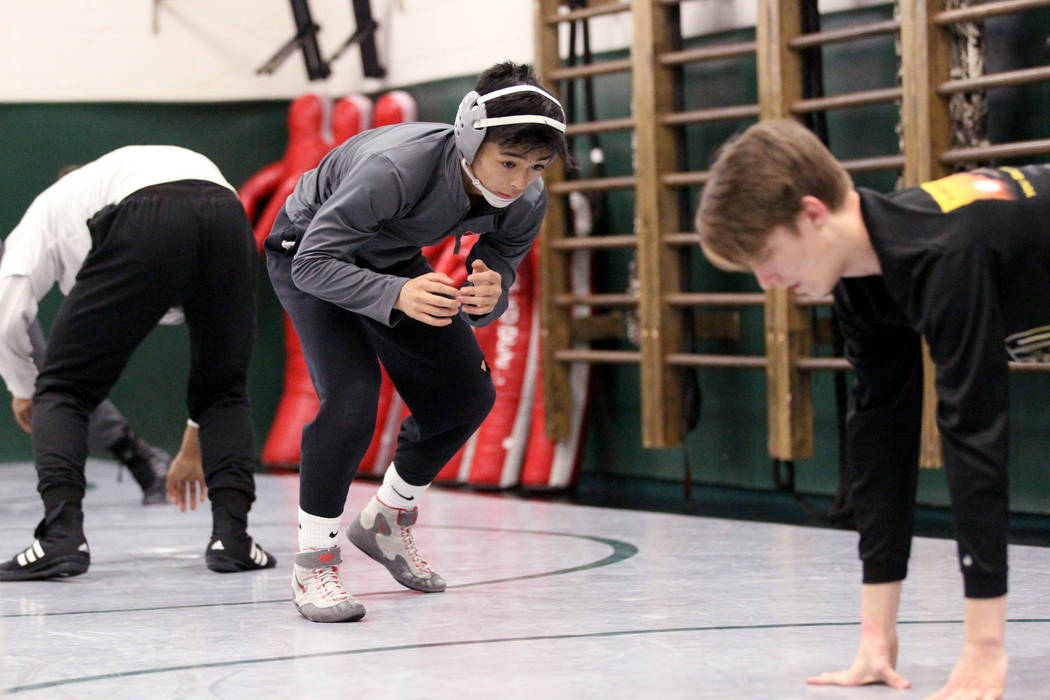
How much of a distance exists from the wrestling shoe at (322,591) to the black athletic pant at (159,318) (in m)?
0.64

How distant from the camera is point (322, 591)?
2613 mm

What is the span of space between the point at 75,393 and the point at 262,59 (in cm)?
381

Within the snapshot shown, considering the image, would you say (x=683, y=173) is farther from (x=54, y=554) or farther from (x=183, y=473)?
(x=54, y=554)

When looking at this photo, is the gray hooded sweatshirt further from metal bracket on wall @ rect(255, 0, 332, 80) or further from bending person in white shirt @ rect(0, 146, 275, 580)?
metal bracket on wall @ rect(255, 0, 332, 80)

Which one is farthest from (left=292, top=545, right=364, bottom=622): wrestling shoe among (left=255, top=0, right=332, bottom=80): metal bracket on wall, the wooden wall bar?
(left=255, top=0, right=332, bottom=80): metal bracket on wall

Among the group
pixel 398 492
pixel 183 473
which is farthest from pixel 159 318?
pixel 398 492

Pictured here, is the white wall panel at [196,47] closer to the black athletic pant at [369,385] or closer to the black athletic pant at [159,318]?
the black athletic pant at [159,318]

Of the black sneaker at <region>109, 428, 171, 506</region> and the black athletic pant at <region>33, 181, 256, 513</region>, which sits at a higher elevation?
the black athletic pant at <region>33, 181, 256, 513</region>

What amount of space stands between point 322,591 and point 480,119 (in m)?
0.93

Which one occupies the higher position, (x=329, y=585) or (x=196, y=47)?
(x=196, y=47)

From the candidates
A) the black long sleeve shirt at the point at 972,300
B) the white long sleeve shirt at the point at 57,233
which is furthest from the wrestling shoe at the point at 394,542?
the black long sleeve shirt at the point at 972,300

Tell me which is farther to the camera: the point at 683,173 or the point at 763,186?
the point at 683,173

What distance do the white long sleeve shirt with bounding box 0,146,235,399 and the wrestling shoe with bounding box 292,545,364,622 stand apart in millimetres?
1056

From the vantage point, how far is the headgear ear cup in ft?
8.08
